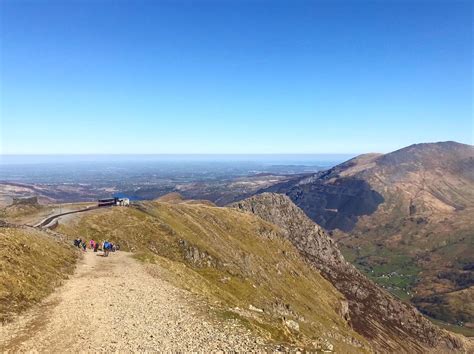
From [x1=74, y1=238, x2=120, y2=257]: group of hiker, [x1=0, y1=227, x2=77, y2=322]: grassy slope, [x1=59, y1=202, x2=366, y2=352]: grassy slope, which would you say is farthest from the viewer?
[x1=74, y1=238, x2=120, y2=257]: group of hiker

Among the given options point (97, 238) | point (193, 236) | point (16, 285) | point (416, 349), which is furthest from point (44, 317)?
point (416, 349)

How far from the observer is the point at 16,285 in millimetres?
40062

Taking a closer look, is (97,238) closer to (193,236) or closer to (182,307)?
(193,236)

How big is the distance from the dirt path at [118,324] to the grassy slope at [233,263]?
525 cm

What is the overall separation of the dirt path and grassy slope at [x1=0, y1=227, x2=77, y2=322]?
1563 mm

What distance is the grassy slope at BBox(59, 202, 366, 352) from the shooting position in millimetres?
60156

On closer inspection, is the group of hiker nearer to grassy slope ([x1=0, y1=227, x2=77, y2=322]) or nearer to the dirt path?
grassy slope ([x1=0, y1=227, x2=77, y2=322])

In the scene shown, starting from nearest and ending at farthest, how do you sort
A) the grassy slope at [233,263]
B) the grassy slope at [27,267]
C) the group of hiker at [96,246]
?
1. the grassy slope at [27,267]
2. the grassy slope at [233,263]
3. the group of hiker at [96,246]

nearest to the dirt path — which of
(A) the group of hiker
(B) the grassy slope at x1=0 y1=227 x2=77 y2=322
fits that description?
(B) the grassy slope at x1=0 y1=227 x2=77 y2=322

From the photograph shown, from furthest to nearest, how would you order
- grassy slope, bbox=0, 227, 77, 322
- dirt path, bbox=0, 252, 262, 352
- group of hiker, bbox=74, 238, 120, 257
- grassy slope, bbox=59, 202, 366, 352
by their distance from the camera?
group of hiker, bbox=74, 238, 120, 257 → grassy slope, bbox=59, 202, 366, 352 → grassy slope, bbox=0, 227, 77, 322 → dirt path, bbox=0, 252, 262, 352

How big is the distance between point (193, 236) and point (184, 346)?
9027 centimetres

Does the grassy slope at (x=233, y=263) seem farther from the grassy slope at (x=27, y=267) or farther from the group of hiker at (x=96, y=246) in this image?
the grassy slope at (x=27, y=267)

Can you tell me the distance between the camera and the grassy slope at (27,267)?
125 feet

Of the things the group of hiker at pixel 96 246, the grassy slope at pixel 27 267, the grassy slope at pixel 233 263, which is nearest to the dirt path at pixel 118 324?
the grassy slope at pixel 27 267
